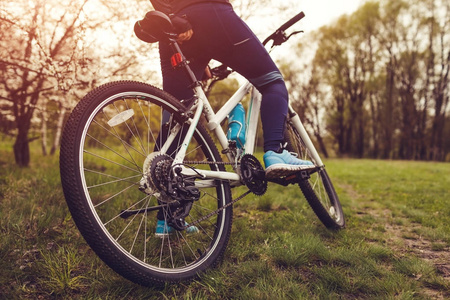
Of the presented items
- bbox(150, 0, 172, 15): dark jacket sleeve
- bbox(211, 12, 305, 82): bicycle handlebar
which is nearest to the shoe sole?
bbox(211, 12, 305, 82): bicycle handlebar

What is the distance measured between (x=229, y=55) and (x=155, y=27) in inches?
19.7

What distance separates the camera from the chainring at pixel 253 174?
212 centimetres

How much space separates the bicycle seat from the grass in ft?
4.26

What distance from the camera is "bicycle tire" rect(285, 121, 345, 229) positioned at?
262cm

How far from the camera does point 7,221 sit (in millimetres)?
2248

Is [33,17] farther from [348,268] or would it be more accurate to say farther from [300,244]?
[348,268]

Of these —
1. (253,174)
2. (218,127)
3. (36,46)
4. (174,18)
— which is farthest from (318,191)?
(36,46)

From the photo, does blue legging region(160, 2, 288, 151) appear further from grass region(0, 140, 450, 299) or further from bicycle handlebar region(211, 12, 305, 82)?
grass region(0, 140, 450, 299)

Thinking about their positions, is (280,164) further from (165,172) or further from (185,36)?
(185,36)

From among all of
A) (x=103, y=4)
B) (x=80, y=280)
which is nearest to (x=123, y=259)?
(x=80, y=280)

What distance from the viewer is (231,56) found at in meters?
2.04

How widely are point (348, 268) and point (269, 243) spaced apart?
57 cm

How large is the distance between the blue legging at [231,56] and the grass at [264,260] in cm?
77

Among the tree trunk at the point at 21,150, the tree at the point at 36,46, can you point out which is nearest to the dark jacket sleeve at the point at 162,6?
the tree at the point at 36,46
